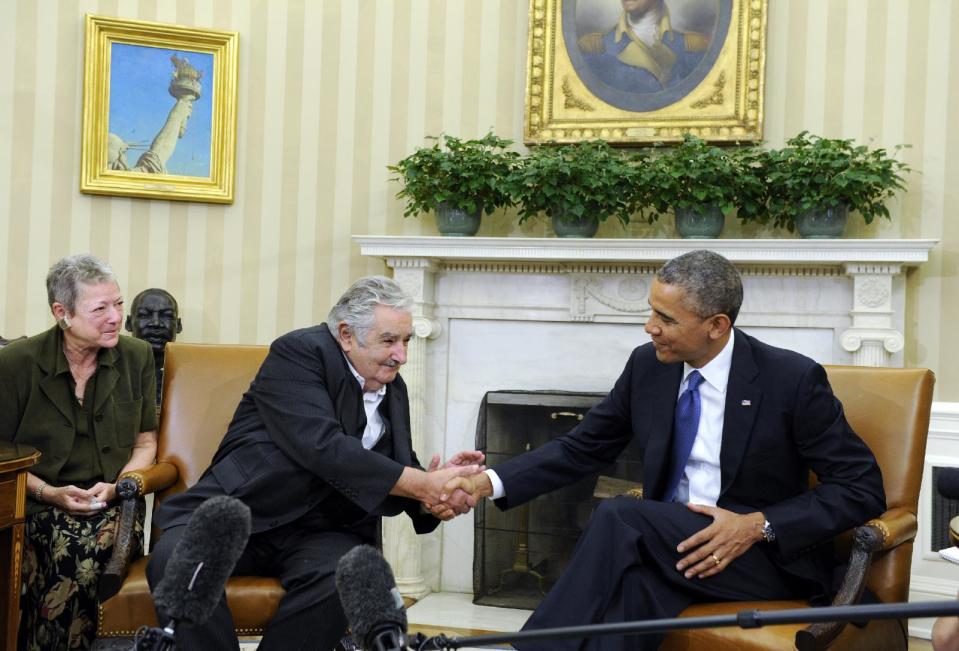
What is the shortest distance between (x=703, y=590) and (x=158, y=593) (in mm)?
1534

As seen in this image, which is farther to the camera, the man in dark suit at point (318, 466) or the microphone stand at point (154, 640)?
the man in dark suit at point (318, 466)

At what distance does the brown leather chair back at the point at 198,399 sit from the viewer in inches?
126

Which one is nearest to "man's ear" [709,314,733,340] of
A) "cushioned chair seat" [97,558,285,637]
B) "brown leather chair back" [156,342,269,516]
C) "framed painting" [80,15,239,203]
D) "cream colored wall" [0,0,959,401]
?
"cushioned chair seat" [97,558,285,637]

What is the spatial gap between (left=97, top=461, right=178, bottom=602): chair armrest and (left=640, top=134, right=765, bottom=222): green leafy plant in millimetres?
2232

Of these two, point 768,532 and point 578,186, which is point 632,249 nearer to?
point 578,186

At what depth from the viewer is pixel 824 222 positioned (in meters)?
4.03

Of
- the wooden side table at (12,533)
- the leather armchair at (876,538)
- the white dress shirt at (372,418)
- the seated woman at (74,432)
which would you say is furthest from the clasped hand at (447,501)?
the wooden side table at (12,533)

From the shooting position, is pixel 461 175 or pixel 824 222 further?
pixel 461 175

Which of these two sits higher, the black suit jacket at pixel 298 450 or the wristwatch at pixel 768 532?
the black suit jacket at pixel 298 450

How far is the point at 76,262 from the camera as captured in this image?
124 inches

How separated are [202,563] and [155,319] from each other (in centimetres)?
336

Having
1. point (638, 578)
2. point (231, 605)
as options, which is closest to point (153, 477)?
point (231, 605)

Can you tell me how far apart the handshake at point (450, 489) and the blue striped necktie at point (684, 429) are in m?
0.52

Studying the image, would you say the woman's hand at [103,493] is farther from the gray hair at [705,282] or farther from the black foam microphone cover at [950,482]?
the black foam microphone cover at [950,482]
